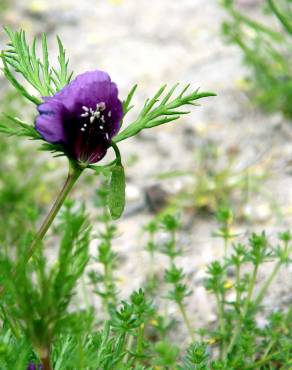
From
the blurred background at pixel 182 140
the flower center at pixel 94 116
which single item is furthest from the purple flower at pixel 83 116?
the blurred background at pixel 182 140

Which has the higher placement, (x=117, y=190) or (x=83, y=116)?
(x=83, y=116)

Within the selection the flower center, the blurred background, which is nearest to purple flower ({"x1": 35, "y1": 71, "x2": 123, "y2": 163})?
the flower center

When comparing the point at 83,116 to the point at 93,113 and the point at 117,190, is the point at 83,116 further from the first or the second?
the point at 117,190

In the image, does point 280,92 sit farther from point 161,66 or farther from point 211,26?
point 211,26

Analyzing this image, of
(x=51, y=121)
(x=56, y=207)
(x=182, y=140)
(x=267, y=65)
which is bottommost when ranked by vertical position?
(x=56, y=207)

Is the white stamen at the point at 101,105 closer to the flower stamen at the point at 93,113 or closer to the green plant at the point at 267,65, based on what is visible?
the flower stamen at the point at 93,113

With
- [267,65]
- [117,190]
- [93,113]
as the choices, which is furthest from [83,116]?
[267,65]
